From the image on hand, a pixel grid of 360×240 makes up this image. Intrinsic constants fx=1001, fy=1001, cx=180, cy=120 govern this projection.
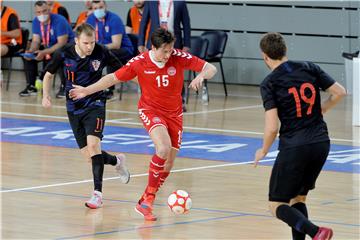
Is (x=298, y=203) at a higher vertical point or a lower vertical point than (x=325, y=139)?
lower

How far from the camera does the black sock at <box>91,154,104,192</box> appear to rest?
31.6 feet

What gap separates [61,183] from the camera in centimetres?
1080

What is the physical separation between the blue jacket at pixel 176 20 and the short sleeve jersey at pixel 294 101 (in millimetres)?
9632

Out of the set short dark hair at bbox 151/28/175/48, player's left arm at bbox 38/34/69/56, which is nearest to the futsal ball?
short dark hair at bbox 151/28/175/48

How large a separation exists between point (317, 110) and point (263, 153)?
21.9 inches

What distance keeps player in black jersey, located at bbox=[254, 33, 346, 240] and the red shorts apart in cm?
205

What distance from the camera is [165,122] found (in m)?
9.38

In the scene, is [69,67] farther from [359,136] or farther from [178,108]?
[359,136]

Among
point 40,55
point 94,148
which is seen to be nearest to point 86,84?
point 94,148

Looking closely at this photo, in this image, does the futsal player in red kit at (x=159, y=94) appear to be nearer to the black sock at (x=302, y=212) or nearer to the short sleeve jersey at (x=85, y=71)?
the short sleeve jersey at (x=85, y=71)

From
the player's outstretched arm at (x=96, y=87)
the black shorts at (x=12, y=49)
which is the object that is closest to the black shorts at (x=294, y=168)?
the player's outstretched arm at (x=96, y=87)

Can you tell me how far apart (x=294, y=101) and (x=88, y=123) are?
3127 mm

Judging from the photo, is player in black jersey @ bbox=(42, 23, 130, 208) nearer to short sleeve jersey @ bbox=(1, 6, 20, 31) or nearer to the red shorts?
the red shorts

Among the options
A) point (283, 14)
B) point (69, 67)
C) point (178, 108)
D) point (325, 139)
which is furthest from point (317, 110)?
point (283, 14)
